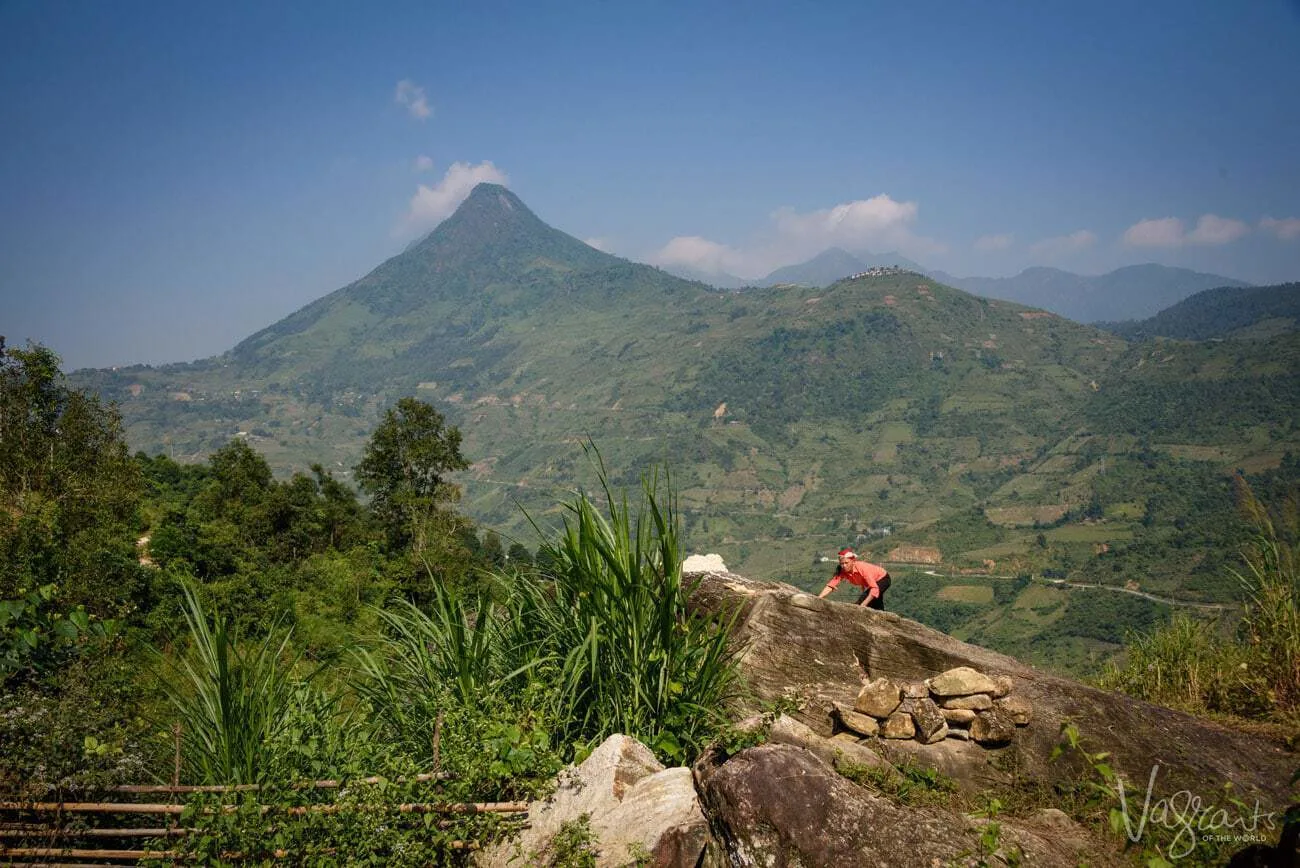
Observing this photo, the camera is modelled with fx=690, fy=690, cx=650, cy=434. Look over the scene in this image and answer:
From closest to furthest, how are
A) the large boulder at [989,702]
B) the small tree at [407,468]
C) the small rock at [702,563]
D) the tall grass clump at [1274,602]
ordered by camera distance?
the large boulder at [989,702]
the tall grass clump at [1274,602]
the small rock at [702,563]
the small tree at [407,468]

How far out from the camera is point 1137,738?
17.2 feet

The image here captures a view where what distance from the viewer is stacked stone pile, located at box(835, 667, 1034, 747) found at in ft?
17.0

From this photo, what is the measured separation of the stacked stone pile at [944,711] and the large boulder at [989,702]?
0.08 metres

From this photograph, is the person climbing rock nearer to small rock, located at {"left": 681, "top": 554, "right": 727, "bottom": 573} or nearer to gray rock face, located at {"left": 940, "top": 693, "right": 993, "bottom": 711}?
small rock, located at {"left": 681, "top": 554, "right": 727, "bottom": 573}

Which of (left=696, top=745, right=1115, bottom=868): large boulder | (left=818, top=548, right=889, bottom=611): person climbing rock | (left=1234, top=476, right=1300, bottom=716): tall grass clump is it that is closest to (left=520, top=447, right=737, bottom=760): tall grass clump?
(left=696, top=745, right=1115, bottom=868): large boulder

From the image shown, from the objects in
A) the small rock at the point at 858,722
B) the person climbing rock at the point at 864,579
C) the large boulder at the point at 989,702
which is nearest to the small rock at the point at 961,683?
the large boulder at the point at 989,702

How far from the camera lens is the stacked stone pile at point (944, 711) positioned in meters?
5.19

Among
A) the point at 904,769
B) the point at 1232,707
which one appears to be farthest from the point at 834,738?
the point at 1232,707

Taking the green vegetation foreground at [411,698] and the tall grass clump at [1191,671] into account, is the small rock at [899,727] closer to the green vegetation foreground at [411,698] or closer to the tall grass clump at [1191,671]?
the green vegetation foreground at [411,698]

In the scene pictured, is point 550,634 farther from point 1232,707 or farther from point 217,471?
point 217,471

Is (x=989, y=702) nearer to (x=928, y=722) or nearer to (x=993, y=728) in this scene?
(x=993, y=728)

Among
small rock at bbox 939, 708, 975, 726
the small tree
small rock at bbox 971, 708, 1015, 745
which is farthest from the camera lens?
the small tree

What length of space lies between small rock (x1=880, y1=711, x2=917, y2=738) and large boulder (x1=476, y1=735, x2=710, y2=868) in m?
2.11

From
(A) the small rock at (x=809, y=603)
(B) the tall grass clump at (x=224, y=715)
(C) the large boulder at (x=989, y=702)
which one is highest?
(B) the tall grass clump at (x=224, y=715)
